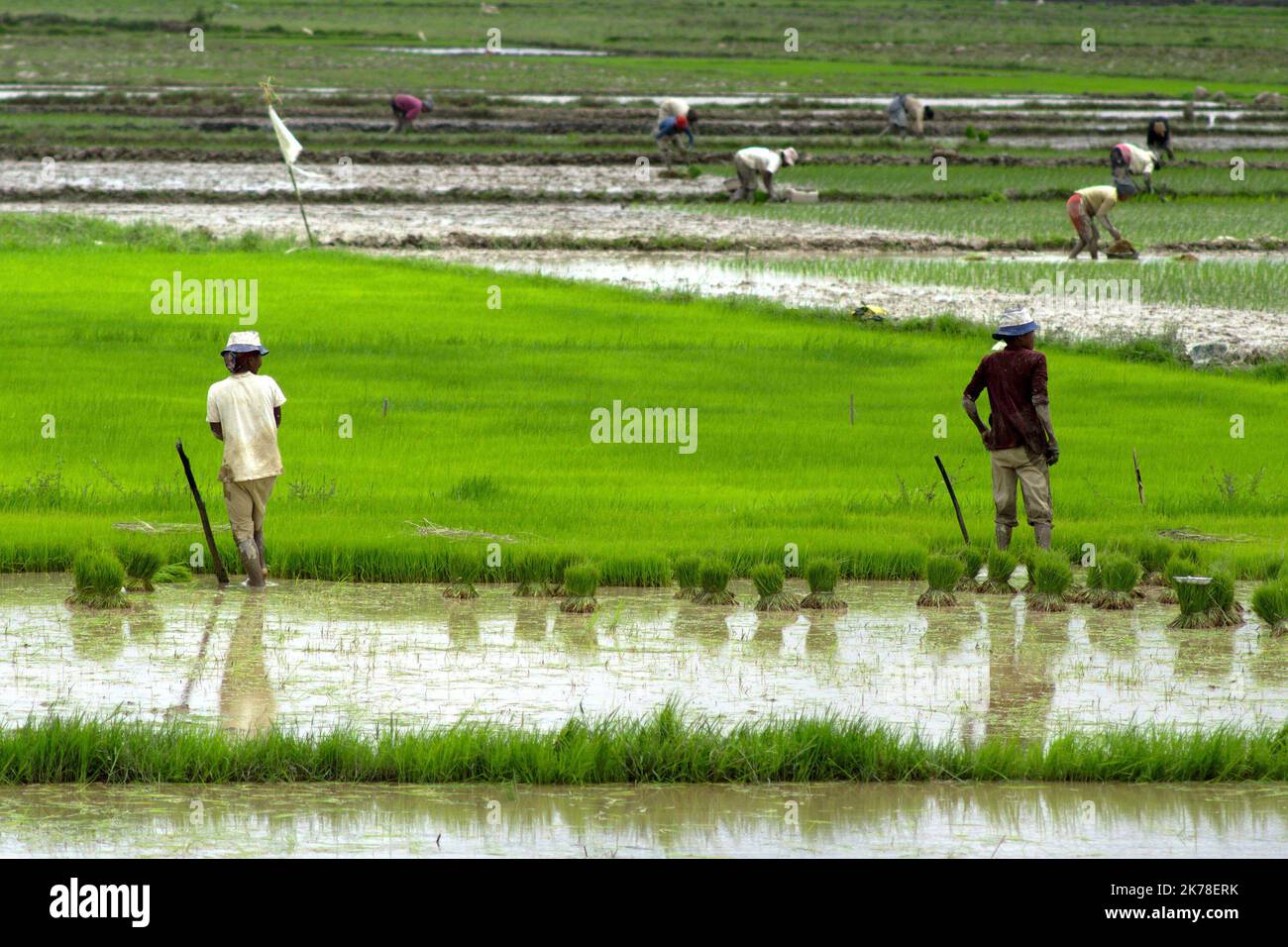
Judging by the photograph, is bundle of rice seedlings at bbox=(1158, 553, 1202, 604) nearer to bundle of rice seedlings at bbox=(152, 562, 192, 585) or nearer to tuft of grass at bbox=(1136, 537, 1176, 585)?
tuft of grass at bbox=(1136, 537, 1176, 585)

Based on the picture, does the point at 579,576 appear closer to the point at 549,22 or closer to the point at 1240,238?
the point at 1240,238

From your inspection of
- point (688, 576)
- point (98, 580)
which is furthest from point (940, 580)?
point (98, 580)

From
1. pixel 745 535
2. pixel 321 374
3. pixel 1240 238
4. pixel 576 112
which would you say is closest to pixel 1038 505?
pixel 745 535

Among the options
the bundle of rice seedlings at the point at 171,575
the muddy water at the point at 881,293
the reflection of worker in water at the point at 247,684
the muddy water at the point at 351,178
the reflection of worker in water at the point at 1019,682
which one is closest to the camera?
the reflection of worker in water at the point at 247,684

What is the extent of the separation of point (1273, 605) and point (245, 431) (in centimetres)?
472

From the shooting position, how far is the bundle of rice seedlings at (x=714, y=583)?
27.7 ft

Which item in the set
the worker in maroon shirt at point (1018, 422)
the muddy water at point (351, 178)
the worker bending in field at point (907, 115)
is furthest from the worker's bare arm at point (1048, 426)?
the worker bending in field at point (907, 115)

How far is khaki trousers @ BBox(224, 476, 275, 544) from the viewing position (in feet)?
27.9

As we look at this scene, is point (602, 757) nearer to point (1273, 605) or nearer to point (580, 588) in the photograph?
point (580, 588)

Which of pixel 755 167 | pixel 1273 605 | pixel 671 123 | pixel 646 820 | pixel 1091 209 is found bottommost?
pixel 646 820

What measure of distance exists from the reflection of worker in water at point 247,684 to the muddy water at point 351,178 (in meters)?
20.8

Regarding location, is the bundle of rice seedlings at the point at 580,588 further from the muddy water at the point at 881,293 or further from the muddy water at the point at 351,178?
the muddy water at the point at 351,178

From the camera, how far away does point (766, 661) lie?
24.7 feet

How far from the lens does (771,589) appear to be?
8.41 meters
